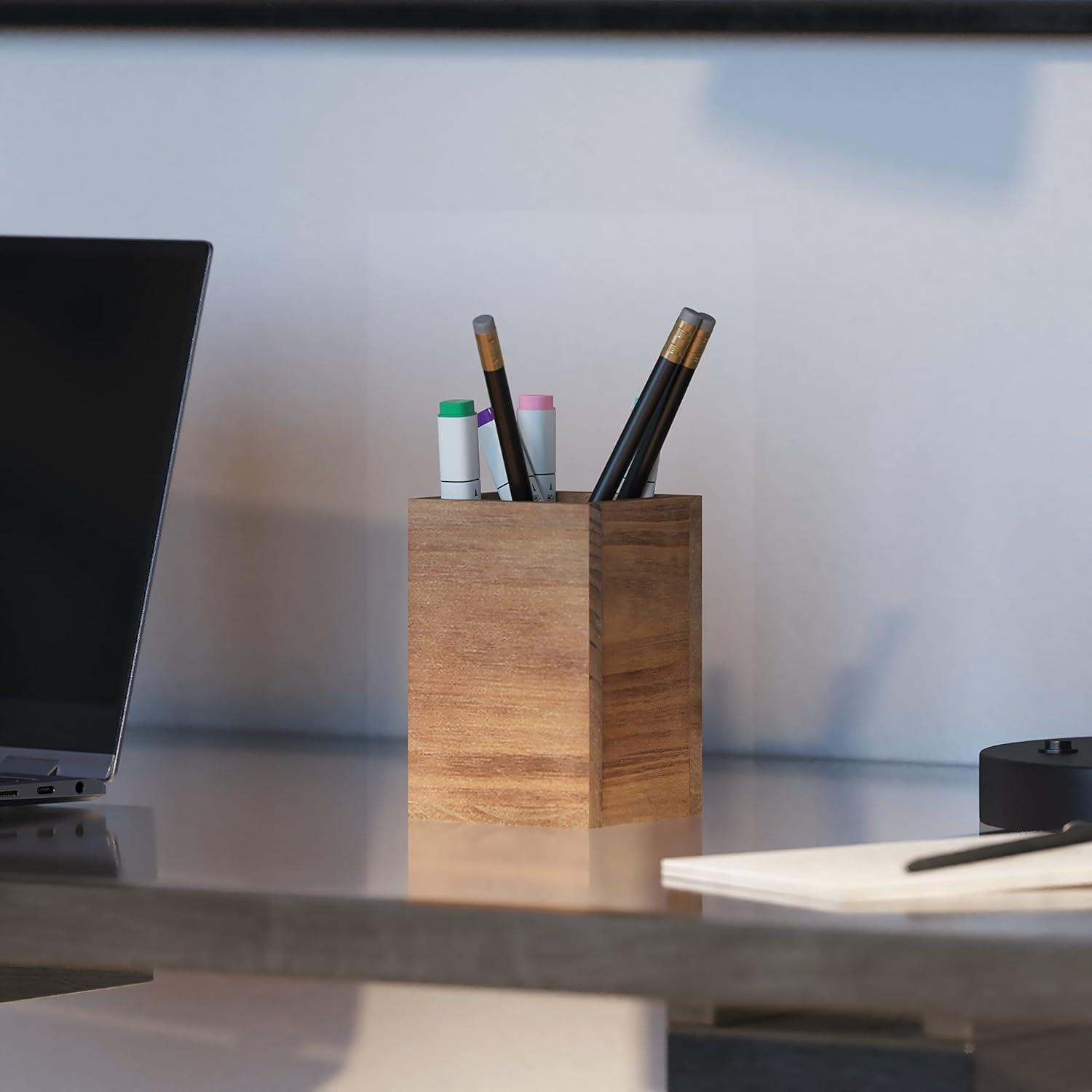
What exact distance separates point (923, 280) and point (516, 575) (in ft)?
1.22

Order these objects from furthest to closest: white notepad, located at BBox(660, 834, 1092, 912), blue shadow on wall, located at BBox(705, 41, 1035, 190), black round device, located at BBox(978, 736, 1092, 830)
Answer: blue shadow on wall, located at BBox(705, 41, 1035, 190) → black round device, located at BBox(978, 736, 1092, 830) → white notepad, located at BBox(660, 834, 1092, 912)

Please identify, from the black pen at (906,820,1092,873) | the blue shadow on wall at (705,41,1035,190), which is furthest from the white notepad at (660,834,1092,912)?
the blue shadow on wall at (705,41,1035,190)

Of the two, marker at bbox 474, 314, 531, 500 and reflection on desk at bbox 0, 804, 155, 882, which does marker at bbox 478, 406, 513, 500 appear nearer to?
marker at bbox 474, 314, 531, 500

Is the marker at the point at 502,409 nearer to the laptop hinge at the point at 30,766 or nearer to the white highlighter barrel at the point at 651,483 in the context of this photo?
the white highlighter barrel at the point at 651,483

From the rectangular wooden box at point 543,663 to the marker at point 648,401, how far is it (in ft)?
0.09

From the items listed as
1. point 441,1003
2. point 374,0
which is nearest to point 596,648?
point 441,1003

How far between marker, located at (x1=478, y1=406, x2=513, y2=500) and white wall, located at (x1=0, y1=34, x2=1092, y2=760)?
210mm

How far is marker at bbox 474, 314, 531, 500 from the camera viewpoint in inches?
28.4

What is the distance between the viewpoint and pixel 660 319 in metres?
0.95

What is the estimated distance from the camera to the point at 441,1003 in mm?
975

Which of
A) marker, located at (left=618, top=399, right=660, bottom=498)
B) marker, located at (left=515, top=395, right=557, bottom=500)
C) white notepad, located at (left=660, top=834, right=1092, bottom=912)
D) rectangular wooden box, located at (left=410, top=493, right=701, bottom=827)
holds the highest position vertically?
marker, located at (left=515, top=395, right=557, bottom=500)

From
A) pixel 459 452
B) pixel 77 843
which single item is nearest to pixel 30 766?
A: pixel 77 843

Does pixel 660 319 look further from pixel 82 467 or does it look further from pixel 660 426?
pixel 82 467

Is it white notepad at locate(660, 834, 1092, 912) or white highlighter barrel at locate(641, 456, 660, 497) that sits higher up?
white highlighter barrel at locate(641, 456, 660, 497)
